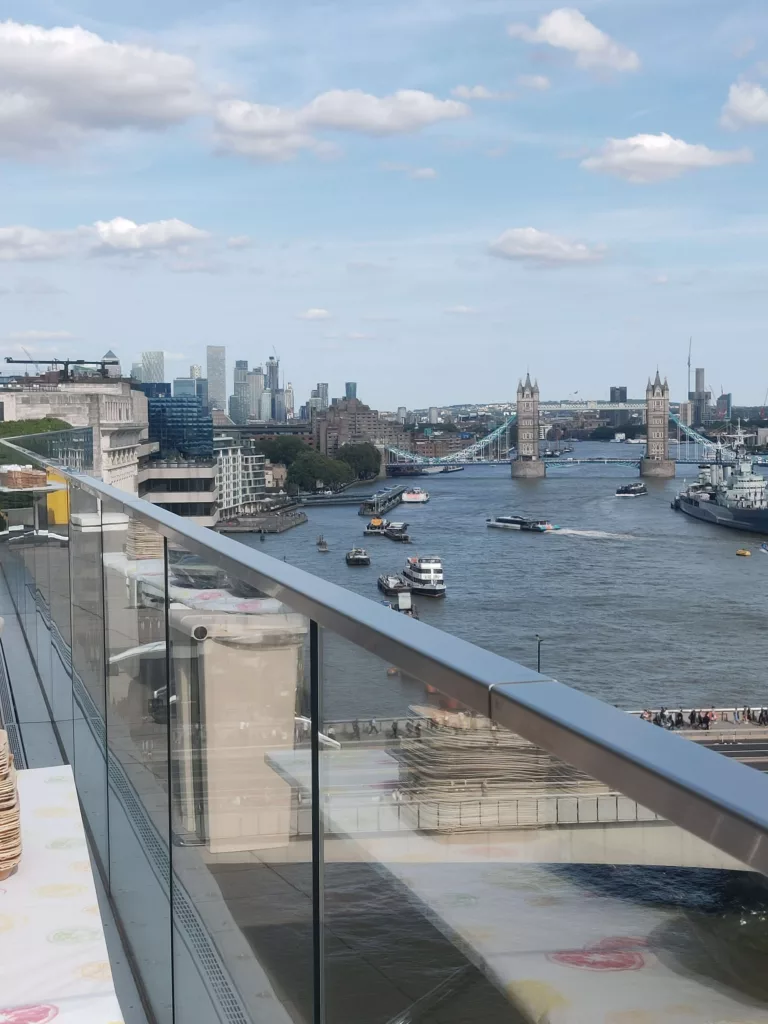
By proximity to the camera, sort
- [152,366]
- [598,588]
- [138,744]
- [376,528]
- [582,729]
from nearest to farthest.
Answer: [582,729] → [138,744] → [598,588] → [376,528] → [152,366]

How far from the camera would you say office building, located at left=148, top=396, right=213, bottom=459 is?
17.3 m

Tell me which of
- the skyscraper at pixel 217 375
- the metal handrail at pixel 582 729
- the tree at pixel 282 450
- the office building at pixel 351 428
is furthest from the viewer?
the skyscraper at pixel 217 375

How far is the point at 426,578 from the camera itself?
69.9 feet

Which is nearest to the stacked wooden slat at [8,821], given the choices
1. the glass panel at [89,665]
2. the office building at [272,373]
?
the glass panel at [89,665]

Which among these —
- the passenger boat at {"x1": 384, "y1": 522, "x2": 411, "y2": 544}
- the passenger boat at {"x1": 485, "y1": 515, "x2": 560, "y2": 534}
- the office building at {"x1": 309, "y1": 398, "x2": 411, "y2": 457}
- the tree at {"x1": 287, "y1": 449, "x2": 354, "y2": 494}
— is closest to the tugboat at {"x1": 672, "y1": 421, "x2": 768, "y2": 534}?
the passenger boat at {"x1": 485, "y1": 515, "x2": 560, "y2": 534}

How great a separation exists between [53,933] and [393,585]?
2050 cm

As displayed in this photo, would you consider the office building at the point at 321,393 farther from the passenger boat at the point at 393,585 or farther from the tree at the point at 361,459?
the passenger boat at the point at 393,585

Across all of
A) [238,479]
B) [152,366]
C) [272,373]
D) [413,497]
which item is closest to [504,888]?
[238,479]

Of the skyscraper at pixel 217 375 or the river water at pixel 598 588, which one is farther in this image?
the skyscraper at pixel 217 375

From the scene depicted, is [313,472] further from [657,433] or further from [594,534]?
[657,433]

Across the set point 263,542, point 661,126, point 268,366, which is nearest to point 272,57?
point 263,542

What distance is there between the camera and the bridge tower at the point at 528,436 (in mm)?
42625

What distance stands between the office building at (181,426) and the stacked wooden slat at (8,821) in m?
15.4

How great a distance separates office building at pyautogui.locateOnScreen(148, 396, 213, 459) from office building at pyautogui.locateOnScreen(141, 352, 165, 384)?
34.5 metres
